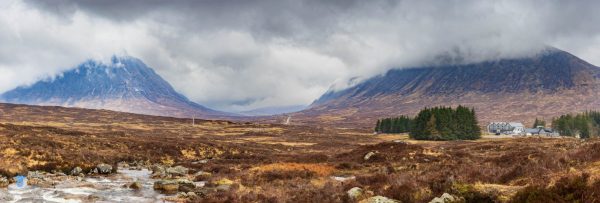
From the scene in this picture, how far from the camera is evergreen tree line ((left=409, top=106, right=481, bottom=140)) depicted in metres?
130

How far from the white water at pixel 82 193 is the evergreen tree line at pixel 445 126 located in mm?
104139

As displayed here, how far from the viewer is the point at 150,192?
3161 centimetres

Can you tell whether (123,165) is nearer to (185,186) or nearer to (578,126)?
(185,186)

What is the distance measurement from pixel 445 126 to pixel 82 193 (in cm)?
11308

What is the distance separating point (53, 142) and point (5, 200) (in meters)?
35.4

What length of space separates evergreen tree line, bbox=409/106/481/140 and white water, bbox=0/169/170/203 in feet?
342

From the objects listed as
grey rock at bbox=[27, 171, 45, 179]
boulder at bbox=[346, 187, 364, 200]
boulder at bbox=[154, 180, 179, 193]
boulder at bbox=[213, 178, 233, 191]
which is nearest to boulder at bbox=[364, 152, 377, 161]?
boulder at bbox=[213, 178, 233, 191]

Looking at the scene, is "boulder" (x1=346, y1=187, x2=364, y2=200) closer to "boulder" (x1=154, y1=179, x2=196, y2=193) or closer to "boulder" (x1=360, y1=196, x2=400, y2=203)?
"boulder" (x1=360, y1=196, x2=400, y2=203)

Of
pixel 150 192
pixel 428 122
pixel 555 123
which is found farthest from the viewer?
pixel 555 123

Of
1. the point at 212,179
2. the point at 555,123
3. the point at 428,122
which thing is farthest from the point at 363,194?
the point at 555,123

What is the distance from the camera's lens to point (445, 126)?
130 meters

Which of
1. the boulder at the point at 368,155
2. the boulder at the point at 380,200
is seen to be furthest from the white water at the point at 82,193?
the boulder at the point at 368,155

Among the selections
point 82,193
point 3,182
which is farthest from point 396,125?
point 82,193

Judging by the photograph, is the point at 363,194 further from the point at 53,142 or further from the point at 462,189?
the point at 53,142
